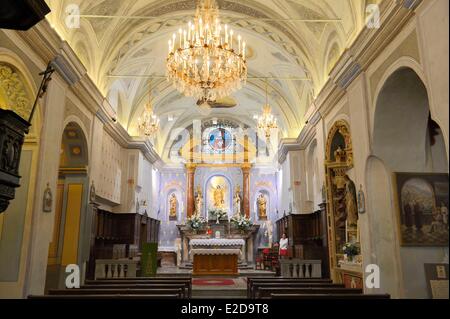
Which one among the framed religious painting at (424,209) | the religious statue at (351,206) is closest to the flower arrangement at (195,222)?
the religious statue at (351,206)

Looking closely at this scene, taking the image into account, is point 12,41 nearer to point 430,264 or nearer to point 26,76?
point 26,76

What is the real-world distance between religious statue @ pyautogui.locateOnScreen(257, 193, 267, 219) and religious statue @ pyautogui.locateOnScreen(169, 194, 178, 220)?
168 inches

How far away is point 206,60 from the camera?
6.64m

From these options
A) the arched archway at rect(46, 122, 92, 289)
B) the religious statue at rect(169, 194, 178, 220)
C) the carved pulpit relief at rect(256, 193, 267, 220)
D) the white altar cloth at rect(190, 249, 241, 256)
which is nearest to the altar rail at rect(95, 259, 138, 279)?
the arched archway at rect(46, 122, 92, 289)

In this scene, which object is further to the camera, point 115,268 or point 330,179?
point 330,179

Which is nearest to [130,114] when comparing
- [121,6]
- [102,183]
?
[102,183]

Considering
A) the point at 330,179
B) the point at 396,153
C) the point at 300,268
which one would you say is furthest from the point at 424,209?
the point at 300,268

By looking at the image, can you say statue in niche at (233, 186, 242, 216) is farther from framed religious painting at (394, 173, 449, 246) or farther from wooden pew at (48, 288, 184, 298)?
wooden pew at (48, 288, 184, 298)

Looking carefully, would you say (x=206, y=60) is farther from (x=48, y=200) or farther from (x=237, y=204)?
(x=237, y=204)

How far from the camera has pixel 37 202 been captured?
7.14 meters

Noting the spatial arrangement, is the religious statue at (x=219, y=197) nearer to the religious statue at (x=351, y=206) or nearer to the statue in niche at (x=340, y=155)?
the statue in niche at (x=340, y=155)

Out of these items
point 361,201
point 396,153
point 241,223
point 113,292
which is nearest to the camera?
point 113,292

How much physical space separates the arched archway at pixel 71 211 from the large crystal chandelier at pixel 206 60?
3832 mm

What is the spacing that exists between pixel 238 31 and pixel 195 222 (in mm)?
8687
